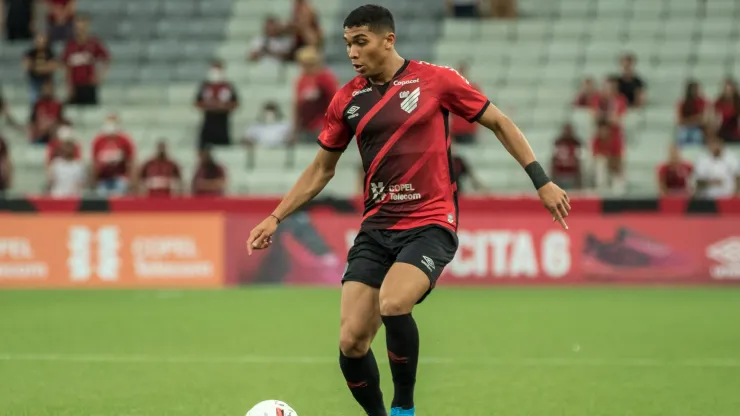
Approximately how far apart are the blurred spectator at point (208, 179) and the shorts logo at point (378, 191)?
44.4ft

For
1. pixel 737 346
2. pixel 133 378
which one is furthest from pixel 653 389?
pixel 133 378

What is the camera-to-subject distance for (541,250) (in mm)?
17734

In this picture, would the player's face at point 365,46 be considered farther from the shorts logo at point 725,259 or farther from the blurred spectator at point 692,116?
the blurred spectator at point 692,116

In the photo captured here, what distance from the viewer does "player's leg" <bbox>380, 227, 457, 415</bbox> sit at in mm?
6375

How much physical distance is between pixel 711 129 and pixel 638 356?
432 inches

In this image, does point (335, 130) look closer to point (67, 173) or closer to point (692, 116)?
point (67, 173)

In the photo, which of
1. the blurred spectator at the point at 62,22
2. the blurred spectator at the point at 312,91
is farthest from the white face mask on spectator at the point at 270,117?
the blurred spectator at the point at 62,22

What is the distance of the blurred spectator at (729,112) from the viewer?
68.0ft

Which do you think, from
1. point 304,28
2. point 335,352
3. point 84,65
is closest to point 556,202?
point 335,352

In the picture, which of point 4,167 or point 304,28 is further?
point 304,28

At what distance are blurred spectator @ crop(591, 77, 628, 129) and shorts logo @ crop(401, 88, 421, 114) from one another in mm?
14216

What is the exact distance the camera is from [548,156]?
70.1ft

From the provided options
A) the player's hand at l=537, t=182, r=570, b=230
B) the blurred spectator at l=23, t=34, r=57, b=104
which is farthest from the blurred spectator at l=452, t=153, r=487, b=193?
the player's hand at l=537, t=182, r=570, b=230

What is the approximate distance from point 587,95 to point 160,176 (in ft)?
24.6
